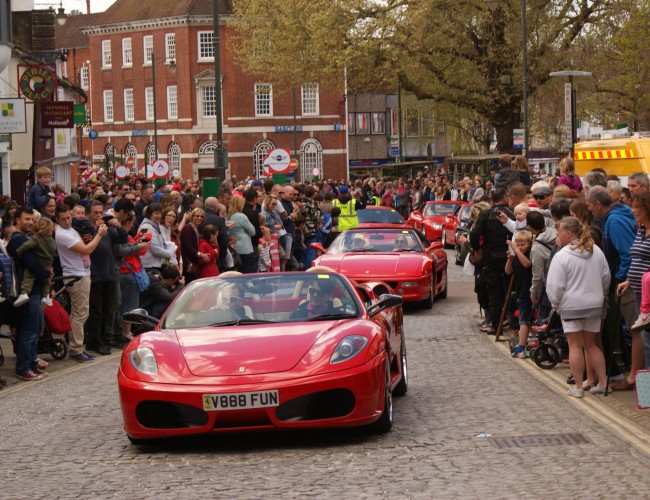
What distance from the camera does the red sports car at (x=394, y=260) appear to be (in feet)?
68.7

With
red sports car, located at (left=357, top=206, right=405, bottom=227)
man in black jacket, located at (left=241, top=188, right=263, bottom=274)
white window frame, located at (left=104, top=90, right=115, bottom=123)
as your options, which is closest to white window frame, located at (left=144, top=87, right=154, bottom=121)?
white window frame, located at (left=104, top=90, right=115, bottom=123)

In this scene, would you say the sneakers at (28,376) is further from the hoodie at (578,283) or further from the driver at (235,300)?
the hoodie at (578,283)

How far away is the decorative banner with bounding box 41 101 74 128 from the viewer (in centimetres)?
3612

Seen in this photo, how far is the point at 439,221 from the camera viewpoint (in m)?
38.6

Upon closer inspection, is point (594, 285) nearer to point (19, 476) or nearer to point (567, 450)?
point (567, 450)

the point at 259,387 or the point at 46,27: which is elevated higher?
the point at 46,27

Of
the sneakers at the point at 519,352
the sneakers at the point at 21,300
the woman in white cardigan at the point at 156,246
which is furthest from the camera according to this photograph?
the woman in white cardigan at the point at 156,246

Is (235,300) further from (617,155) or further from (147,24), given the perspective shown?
(147,24)

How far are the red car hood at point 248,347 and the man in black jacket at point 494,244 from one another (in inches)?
283

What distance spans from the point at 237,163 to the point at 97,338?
83.4m

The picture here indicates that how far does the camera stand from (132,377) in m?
9.49

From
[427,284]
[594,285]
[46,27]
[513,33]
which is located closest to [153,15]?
[46,27]

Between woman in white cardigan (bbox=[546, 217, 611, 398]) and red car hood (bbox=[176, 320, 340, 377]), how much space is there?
8.19 feet

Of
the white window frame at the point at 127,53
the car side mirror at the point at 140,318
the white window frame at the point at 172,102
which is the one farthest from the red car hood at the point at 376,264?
the white window frame at the point at 127,53
